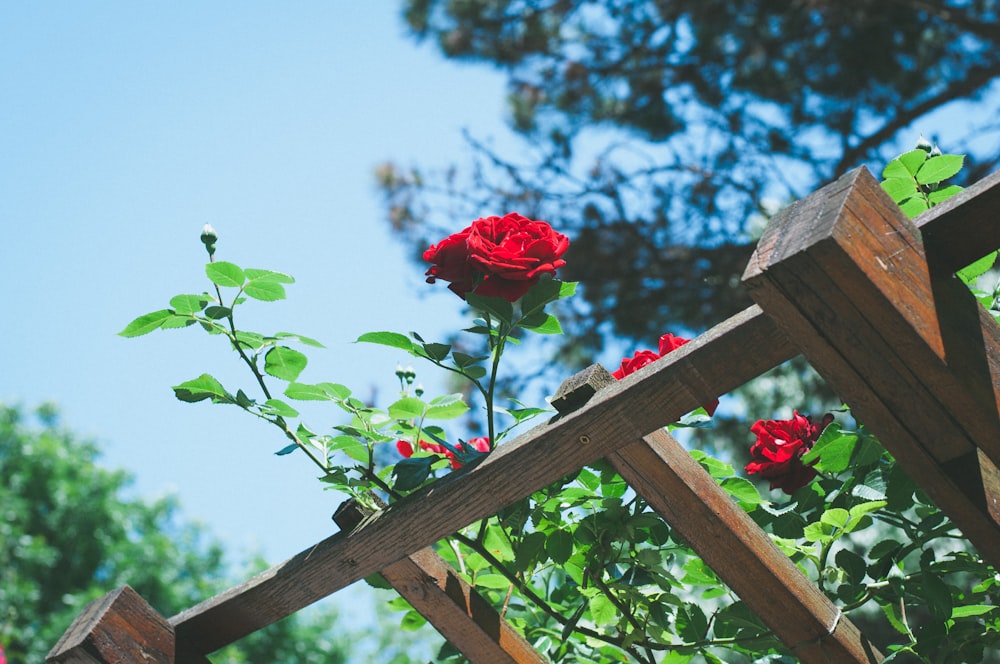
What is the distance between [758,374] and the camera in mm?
818

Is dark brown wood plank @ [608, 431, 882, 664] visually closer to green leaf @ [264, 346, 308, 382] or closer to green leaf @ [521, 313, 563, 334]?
green leaf @ [521, 313, 563, 334]

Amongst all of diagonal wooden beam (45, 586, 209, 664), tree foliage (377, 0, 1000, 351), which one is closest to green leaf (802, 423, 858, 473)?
diagonal wooden beam (45, 586, 209, 664)

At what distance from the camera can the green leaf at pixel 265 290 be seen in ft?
3.67

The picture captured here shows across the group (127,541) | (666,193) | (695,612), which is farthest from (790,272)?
(127,541)

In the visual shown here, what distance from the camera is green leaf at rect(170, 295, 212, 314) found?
1103 mm

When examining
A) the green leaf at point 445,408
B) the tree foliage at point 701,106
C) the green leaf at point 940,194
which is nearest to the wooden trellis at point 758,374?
the green leaf at point 445,408

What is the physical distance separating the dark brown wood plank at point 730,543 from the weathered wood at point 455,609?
317mm

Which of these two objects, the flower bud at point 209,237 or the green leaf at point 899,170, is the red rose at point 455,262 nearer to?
the flower bud at point 209,237

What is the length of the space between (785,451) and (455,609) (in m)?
0.44

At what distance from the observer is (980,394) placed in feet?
2.38

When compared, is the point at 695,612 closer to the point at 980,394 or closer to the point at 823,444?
the point at 823,444

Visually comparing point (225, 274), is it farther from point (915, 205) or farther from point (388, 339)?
point (915, 205)

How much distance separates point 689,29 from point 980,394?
5422 mm

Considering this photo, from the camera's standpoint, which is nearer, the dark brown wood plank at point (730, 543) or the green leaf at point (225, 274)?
the dark brown wood plank at point (730, 543)
